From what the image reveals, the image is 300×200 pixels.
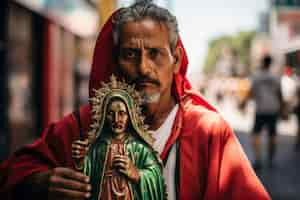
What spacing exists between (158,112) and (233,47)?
107718 millimetres

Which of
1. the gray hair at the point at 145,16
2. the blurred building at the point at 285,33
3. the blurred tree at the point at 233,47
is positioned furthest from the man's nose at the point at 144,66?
the blurred tree at the point at 233,47

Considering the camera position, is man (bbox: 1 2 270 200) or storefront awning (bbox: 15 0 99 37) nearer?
man (bbox: 1 2 270 200)

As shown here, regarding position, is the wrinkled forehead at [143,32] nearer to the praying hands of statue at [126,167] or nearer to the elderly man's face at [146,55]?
the elderly man's face at [146,55]

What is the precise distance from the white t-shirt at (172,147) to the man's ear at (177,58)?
12cm

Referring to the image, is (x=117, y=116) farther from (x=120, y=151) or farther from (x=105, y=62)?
(x=105, y=62)

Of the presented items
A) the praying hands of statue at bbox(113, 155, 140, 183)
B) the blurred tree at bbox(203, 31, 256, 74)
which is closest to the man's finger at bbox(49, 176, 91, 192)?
the praying hands of statue at bbox(113, 155, 140, 183)

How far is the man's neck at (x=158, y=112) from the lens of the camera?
188 centimetres

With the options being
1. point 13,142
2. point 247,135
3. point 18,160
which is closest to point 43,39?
point 13,142

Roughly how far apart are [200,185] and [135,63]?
432 mm

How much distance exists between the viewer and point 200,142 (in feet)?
6.16

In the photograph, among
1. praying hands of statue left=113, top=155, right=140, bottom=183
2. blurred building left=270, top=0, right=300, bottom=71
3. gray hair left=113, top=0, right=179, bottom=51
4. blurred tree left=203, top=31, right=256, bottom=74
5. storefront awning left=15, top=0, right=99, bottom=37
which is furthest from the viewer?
blurred tree left=203, top=31, right=256, bottom=74

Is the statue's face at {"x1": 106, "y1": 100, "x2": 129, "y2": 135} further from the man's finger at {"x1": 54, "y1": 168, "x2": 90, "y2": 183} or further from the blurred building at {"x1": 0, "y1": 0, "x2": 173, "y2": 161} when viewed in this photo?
the blurred building at {"x1": 0, "y1": 0, "x2": 173, "y2": 161}

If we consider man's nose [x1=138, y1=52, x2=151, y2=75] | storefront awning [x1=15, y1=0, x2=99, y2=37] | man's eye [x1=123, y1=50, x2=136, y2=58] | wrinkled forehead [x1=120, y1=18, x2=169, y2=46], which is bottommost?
man's nose [x1=138, y1=52, x2=151, y2=75]

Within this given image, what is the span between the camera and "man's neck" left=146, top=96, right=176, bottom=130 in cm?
188
